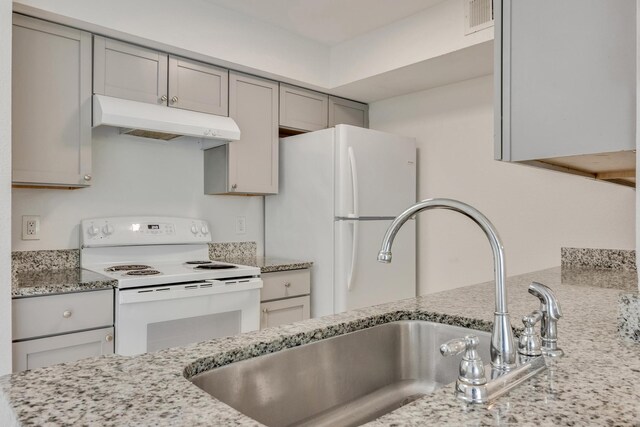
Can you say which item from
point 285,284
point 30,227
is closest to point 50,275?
point 30,227

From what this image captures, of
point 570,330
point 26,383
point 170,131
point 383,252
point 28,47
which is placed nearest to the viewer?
point 26,383

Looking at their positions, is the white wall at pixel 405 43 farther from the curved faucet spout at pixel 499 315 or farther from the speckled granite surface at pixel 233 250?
the curved faucet spout at pixel 499 315

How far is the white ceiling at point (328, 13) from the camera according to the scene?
2701 mm

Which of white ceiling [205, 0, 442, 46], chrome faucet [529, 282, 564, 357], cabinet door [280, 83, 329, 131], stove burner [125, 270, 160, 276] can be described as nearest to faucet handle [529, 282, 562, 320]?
chrome faucet [529, 282, 564, 357]

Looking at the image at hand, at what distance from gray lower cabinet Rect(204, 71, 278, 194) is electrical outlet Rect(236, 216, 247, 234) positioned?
0.34 m

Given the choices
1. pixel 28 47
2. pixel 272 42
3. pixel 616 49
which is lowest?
pixel 616 49

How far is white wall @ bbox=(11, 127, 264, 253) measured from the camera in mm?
2484

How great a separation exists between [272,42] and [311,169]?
89 centimetres

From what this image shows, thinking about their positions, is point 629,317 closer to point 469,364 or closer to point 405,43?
point 469,364

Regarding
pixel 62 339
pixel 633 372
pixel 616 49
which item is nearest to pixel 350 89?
pixel 62 339

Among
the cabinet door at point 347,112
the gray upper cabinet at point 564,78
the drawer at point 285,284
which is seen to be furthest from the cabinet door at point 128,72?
the gray upper cabinet at point 564,78

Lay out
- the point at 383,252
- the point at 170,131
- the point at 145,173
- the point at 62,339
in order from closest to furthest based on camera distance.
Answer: the point at 383,252 → the point at 62,339 → the point at 170,131 → the point at 145,173

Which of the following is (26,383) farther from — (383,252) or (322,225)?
(322,225)

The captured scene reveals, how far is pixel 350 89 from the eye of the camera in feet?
11.2
